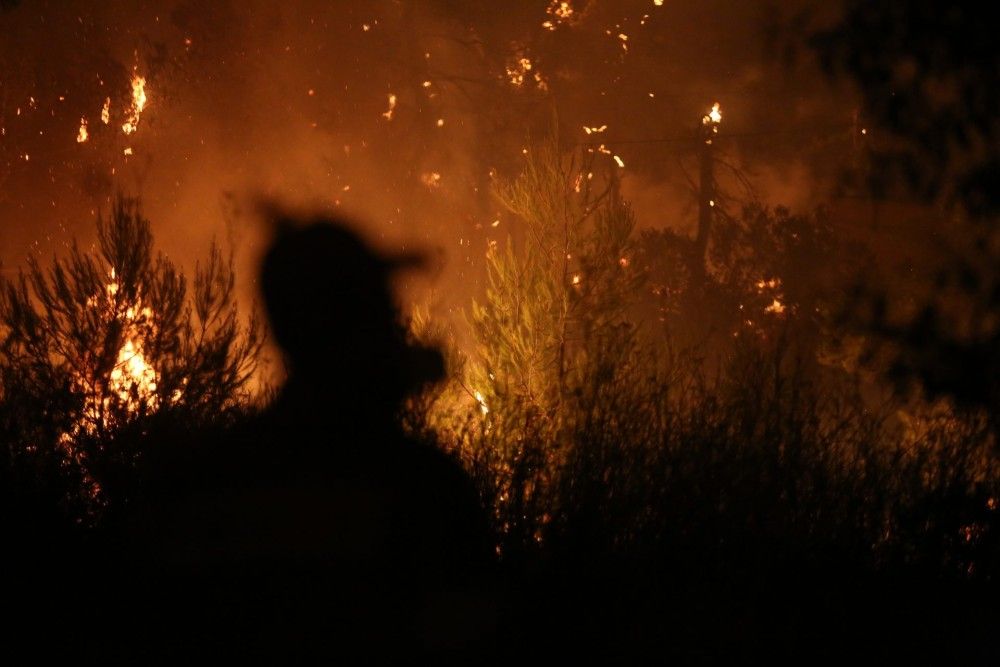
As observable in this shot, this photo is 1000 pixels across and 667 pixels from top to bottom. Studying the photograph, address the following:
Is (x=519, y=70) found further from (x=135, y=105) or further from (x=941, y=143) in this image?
(x=941, y=143)

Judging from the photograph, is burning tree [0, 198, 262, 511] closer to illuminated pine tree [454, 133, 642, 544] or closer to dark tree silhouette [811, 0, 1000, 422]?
illuminated pine tree [454, 133, 642, 544]

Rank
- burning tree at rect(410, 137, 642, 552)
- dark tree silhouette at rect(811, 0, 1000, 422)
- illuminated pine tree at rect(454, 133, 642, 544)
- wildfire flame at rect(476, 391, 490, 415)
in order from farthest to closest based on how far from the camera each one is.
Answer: illuminated pine tree at rect(454, 133, 642, 544), burning tree at rect(410, 137, 642, 552), wildfire flame at rect(476, 391, 490, 415), dark tree silhouette at rect(811, 0, 1000, 422)

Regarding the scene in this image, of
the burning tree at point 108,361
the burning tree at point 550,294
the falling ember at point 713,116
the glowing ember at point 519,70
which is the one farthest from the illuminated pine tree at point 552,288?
the falling ember at point 713,116

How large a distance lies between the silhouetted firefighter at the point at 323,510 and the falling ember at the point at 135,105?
5.57 m

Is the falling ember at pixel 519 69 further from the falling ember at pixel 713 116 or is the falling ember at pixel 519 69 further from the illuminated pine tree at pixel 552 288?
the illuminated pine tree at pixel 552 288

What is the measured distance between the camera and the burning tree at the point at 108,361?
7.32m

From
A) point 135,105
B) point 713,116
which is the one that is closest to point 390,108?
point 135,105

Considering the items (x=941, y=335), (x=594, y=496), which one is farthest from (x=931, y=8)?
(x=594, y=496)

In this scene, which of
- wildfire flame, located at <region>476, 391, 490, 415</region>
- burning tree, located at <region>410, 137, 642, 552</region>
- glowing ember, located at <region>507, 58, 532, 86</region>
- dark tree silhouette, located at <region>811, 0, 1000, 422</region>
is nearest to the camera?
dark tree silhouette, located at <region>811, 0, 1000, 422</region>

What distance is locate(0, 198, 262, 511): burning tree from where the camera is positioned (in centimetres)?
732

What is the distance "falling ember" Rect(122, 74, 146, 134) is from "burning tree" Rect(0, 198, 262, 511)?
596 cm

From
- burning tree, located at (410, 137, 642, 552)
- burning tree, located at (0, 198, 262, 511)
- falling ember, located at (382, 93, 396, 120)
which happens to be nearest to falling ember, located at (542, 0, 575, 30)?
falling ember, located at (382, 93, 396, 120)

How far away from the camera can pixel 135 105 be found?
1380 centimetres

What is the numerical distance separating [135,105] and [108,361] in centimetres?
704
